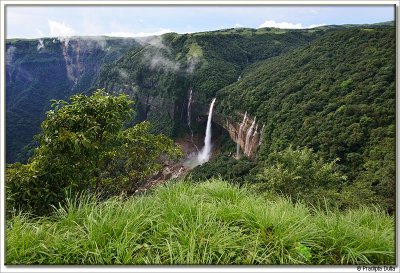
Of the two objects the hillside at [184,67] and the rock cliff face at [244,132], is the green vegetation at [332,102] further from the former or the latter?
the hillside at [184,67]

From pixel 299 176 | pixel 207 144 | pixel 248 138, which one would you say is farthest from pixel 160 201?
pixel 207 144

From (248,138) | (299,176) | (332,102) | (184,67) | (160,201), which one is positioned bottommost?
(248,138)

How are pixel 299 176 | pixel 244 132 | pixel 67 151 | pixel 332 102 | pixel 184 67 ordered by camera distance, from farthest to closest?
pixel 184 67 → pixel 244 132 → pixel 332 102 → pixel 299 176 → pixel 67 151

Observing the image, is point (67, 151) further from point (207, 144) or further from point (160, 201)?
point (207, 144)

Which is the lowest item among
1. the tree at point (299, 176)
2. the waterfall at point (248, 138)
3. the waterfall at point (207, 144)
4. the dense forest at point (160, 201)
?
the waterfall at point (207, 144)

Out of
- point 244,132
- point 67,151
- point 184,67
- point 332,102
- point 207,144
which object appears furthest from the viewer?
point 184,67

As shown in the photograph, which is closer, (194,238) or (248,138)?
(194,238)

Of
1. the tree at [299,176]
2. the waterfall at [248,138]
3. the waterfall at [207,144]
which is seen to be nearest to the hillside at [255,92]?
the waterfall at [248,138]

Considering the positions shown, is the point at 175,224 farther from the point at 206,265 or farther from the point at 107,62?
the point at 107,62

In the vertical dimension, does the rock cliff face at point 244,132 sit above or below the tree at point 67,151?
below

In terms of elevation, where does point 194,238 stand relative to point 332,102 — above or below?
above
